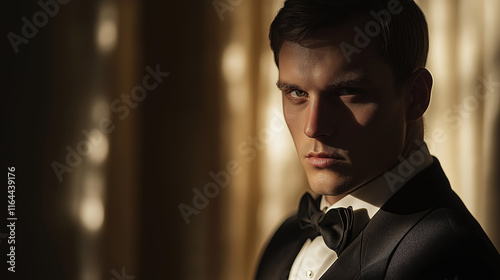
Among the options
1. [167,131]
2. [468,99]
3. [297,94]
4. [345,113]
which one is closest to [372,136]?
[345,113]

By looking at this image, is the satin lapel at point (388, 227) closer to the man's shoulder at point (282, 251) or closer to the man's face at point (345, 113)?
the man's face at point (345, 113)

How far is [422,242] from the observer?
3.32 feet

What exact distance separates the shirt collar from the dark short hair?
0.57 ft

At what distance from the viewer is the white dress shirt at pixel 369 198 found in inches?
43.6

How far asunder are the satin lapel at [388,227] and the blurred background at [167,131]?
0.85 m

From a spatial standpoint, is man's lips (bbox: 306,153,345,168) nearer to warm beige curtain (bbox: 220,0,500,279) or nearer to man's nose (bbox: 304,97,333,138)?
man's nose (bbox: 304,97,333,138)

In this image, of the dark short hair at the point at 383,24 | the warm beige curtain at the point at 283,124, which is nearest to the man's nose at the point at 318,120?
the dark short hair at the point at 383,24

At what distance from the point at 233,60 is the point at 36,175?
82cm

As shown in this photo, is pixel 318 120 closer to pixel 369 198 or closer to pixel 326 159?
pixel 326 159

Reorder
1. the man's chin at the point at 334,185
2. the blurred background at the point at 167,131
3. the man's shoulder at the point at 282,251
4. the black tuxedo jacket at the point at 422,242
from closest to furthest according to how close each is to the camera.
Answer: the black tuxedo jacket at the point at 422,242
the man's chin at the point at 334,185
the man's shoulder at the point at 282,251
the blurred background at the point at 167,131

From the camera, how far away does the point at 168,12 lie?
6.54ft

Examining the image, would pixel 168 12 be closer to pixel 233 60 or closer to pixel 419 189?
pixel 233 60

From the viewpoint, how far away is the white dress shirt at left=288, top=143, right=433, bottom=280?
1.11 metres

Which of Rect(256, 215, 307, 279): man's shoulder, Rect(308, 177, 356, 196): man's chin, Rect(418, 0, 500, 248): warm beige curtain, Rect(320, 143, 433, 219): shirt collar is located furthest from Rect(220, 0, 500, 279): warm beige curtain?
Rect(308, 177, 356, 196): man's chin
